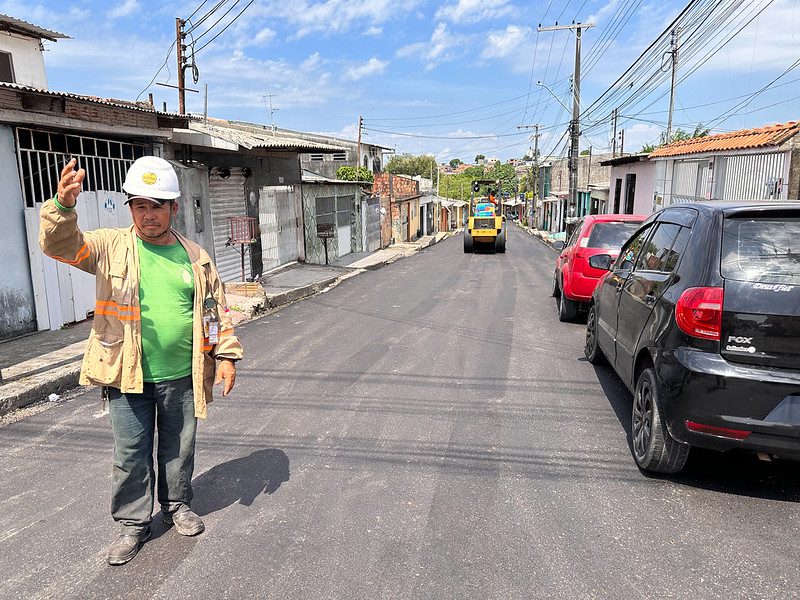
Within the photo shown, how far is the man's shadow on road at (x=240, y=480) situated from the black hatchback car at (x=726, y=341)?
8.05ft

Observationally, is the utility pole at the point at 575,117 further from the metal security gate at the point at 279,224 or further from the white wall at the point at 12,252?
the white wall at the point at 12,252

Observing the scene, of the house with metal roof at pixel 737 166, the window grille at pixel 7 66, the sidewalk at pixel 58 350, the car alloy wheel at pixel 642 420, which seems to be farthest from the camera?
the window grille at pixel 7 66

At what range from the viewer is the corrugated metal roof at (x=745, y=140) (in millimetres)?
9930

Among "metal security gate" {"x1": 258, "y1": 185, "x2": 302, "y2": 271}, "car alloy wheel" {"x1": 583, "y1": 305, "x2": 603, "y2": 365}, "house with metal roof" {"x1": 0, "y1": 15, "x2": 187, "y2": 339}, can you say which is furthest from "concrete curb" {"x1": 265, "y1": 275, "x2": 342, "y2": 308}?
"car alloy wheel" {"x1": 583, "y1": 305, "x2": 603, "y2": 365}

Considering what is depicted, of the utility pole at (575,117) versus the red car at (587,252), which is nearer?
the red car at (587,252)

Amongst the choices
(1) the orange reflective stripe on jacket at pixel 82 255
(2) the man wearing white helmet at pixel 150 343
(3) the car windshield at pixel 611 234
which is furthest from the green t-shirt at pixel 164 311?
(3) the car windshield at pixel 611 234

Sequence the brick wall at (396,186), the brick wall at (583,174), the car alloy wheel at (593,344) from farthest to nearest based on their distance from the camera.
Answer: the brick wall at (583,174) < the brick wall at (396,186) < the car alloy wheel at (593,344)

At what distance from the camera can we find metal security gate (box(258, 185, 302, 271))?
1539cm

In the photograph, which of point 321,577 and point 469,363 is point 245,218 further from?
point 321,577

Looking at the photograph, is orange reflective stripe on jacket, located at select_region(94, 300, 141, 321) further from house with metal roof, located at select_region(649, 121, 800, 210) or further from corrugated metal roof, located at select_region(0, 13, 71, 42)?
corrugated metal roof, located at select_region(0, 13, 71, 42)

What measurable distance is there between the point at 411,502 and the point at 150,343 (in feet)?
5.77

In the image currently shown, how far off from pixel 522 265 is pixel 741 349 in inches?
659

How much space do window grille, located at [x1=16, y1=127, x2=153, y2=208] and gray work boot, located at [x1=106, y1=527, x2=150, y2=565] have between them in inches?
255

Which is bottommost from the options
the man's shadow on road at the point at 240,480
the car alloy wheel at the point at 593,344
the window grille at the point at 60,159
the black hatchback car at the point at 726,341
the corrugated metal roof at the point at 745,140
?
the man's shadow on road at the point at 240,480
